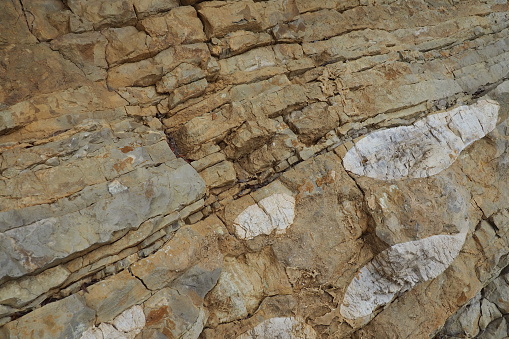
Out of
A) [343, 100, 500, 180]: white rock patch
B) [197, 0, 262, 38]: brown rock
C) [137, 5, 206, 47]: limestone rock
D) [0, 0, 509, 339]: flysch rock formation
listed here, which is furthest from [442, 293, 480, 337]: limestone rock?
[137, 5, 206, 47]: limestone rock

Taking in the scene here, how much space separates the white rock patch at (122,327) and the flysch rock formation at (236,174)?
0.02 meters

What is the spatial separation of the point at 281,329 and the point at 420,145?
12.5 feet

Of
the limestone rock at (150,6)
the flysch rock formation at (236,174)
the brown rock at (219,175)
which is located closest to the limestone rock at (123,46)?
the flysch rock formation at (236,174)

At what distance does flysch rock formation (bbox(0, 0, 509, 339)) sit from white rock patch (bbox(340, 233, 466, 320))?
0.03 m

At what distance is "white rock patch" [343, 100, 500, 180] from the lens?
6.28 metres

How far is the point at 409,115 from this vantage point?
674 cm

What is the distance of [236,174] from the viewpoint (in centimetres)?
624

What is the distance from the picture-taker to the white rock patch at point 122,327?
15.5ft

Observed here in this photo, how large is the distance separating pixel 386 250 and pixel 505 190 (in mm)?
2817

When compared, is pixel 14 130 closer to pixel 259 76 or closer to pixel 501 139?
pixel 259 76

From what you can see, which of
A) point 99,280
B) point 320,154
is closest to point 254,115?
point 320,154

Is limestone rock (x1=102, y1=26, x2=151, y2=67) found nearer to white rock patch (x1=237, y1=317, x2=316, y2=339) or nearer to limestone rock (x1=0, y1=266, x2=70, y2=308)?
limestone rock (x1=0, y1=266, x2=70, y2=308)

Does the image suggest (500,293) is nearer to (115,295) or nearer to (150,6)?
(115,295)

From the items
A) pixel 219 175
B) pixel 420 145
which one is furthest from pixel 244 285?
pixel 420 145
